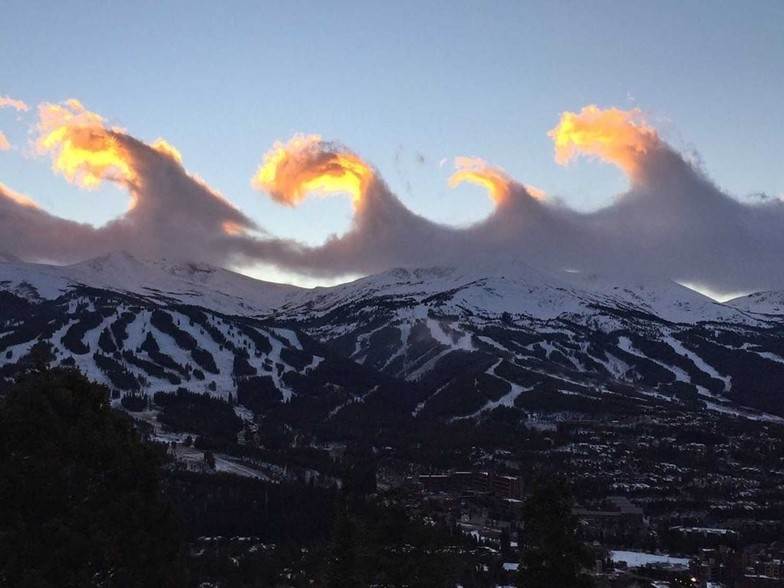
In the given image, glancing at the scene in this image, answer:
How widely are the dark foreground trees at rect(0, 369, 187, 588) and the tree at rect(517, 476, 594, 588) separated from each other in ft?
46.2

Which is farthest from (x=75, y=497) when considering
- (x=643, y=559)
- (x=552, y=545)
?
(x=643, y=559)

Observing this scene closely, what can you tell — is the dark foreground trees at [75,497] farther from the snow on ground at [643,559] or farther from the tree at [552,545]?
the snow on ground at [643,559]

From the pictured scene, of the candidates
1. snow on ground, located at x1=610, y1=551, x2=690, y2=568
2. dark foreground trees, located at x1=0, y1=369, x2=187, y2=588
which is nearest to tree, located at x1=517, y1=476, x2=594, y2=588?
dark foreground trees, located at x1=0, y1=369, x2=187, y2=588

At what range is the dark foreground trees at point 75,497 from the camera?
26516 mm

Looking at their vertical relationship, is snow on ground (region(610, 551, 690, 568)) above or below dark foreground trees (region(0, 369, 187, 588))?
below

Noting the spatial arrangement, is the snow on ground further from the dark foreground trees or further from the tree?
the dark foreground trees

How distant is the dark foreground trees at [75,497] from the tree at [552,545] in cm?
1409

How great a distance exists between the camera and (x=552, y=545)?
36.0 metres

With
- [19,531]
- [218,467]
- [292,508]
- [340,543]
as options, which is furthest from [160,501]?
[218,467]

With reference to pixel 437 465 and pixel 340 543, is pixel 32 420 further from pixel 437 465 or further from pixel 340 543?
pixel 437 465

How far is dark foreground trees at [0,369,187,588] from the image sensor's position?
87.0ft

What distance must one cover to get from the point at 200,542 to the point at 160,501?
302 ft

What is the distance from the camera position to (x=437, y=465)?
196 metres

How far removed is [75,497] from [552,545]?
17.9 meters
